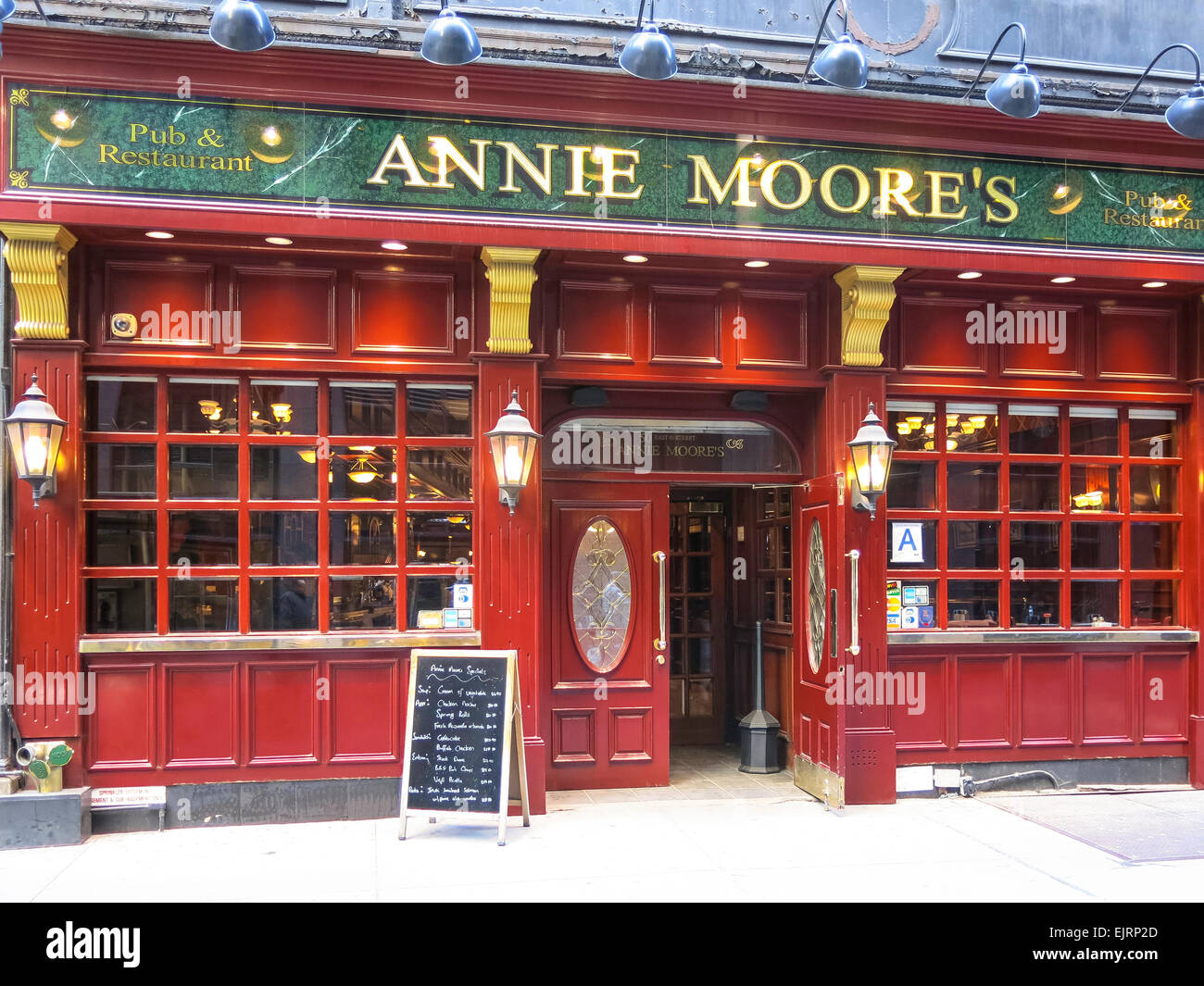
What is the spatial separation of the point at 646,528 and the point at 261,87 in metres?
4.54

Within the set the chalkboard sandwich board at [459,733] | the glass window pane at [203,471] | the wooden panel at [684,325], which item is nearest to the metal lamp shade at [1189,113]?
the wooden panel at [684,325]

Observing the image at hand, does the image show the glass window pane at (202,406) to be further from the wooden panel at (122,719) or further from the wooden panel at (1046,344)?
the wooden panel at (1046,344)

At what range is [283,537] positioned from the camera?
8.25 meters

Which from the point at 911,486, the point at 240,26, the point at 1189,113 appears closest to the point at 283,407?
the point at 240,26

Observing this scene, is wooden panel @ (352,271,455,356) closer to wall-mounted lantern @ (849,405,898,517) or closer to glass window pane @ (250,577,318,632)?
glass window pane @ (250,577,318,632)

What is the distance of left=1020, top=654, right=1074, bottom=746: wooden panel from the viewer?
9.22m

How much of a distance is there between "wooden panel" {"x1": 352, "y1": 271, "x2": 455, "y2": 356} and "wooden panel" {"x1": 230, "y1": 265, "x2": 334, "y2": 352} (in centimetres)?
23

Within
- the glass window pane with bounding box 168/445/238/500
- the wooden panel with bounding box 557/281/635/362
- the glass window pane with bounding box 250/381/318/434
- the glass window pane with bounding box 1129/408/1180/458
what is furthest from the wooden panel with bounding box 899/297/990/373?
the glass window pane with bounding box 168/445/238/500

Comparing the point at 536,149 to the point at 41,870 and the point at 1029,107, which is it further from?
the point at 41,870

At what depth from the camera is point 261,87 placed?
7.75m

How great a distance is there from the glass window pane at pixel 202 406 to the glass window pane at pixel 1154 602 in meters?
7.71

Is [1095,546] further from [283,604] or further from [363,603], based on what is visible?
[283,604]

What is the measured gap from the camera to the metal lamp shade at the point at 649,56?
7699 millimetres

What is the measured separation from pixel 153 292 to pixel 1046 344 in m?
7.31
